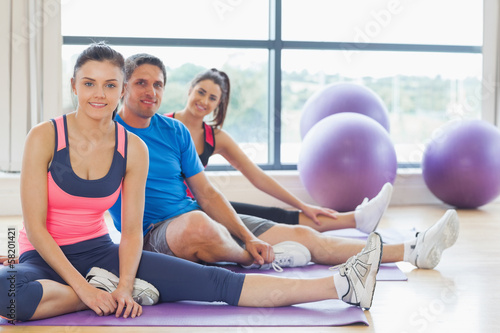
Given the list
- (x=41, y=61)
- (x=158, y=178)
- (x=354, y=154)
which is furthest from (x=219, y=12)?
(x=158, y=178)

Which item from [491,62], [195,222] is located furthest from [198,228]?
[491,62]

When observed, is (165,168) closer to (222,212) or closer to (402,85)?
(222,212)

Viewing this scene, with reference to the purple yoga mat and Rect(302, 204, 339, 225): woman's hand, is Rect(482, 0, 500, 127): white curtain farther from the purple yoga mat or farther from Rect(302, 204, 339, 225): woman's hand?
the purple yoga mat

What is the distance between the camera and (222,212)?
223 centimetres

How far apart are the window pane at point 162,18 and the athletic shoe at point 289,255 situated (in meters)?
2.38

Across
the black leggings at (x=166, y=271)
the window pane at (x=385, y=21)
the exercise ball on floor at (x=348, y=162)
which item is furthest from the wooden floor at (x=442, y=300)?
the window pane at (x=385, y=21)

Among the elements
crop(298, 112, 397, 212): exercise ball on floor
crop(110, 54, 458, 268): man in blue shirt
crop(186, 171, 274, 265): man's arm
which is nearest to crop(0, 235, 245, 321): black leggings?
crop(110, 54, 458, 268): man in blue shirt

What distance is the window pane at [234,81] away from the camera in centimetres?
429

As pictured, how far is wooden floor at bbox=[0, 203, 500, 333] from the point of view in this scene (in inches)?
66.2

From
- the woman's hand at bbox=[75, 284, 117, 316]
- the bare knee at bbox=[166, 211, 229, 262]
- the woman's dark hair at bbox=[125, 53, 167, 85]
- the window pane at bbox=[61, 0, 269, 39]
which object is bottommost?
the woman's hand at bbox=[75, 284, 117, 316]

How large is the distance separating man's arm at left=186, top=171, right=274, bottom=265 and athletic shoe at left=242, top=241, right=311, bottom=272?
10 centimetres

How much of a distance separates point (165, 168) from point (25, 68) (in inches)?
87.2

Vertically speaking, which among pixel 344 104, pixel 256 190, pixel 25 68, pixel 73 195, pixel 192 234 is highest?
pixel 25 68

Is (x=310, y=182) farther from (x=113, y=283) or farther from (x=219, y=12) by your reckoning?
(x=113, y=283)
